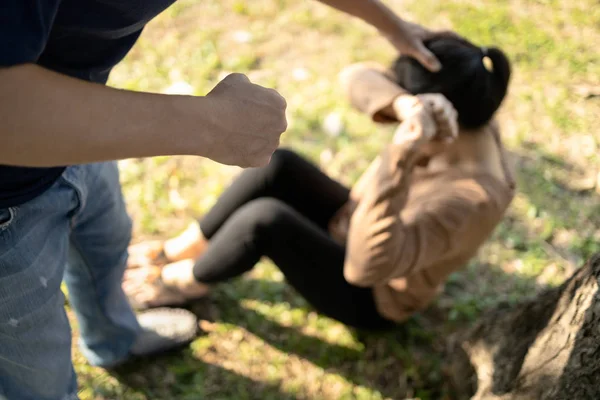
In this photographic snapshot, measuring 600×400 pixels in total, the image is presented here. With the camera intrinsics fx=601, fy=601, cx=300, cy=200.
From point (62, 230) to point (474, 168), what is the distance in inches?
44.3

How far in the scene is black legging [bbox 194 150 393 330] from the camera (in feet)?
6.24

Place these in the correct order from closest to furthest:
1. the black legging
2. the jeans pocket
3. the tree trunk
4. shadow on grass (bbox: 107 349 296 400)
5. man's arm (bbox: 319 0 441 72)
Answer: the jeans pocket → the tree trunk → man's arm (bbox: 319 0 441 72) → the black legging → shadow on grass (bbox: 107 349 296 400)

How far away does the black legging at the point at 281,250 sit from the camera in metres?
1.90

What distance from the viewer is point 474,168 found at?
1.75 meters

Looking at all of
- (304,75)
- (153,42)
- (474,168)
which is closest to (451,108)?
(474,168)

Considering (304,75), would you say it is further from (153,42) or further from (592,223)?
(592,223)

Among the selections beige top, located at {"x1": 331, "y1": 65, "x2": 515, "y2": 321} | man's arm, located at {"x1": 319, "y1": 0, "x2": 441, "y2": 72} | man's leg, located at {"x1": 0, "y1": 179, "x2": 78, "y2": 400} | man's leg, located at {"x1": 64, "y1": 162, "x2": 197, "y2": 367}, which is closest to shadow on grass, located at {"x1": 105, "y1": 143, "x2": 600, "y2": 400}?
man's leg, located at {"x1": 64, "y1": 162, "x2": 197, "y2": 367}

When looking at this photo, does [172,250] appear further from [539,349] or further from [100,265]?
[539,349]

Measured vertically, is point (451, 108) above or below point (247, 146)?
below

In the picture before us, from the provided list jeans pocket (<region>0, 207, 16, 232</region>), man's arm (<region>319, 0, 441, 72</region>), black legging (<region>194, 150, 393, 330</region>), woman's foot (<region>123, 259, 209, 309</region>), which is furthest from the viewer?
woman's foot (<region>123, 259, 209, 309</region>)

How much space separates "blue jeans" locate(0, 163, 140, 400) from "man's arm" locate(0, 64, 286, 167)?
407 mm

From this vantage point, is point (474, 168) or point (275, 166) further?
point (275, 166)

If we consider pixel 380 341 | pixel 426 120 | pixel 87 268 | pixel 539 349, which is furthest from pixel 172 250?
pixel 539 349

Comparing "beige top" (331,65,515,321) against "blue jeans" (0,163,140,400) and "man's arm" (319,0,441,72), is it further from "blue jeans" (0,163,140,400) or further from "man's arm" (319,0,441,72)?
"blue jeans" (0,163,140,400)
